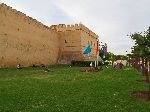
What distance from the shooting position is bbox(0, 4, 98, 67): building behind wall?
36312 mm

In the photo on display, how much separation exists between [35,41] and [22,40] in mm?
5030

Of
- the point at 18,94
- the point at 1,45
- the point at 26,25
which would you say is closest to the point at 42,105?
the point at 18,94

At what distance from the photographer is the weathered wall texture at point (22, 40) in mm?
35784

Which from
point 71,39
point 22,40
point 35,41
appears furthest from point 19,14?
point 71,39

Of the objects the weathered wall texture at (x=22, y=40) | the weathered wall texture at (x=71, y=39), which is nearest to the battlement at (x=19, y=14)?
the weathered wall texture at (x=22, y=40)

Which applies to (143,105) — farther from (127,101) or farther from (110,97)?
(110,97)

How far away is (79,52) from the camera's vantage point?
59.8 m

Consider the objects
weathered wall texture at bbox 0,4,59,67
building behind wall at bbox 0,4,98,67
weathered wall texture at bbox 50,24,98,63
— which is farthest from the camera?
weathered wall texture at bbox 50,24,98,63

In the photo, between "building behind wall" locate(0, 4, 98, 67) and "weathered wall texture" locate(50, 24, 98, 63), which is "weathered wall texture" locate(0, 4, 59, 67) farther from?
"weathered wall texture" locate(50, 24, 98, 63)

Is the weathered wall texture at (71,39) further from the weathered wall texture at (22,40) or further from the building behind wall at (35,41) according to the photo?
the weathered wall texture at (22,40)

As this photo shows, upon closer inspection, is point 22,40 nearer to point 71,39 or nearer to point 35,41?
point 35,41

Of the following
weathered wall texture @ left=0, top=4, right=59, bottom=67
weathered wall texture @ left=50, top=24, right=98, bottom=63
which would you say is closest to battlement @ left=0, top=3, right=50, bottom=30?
weathered wall texture @ left=0, top=4, right=59, bottom=67

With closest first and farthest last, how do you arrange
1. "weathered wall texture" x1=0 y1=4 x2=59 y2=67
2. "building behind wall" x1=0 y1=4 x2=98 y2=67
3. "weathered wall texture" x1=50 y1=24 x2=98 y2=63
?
"weathered wall texture" x1=0 y1=4 x2=59 y2=67, "building behind wall" x1=0 y1=4 x2=98 y2=67, "weathered wall texture" x1=50 y1=24 x2=98 y2=63

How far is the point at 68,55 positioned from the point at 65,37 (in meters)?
3.11
